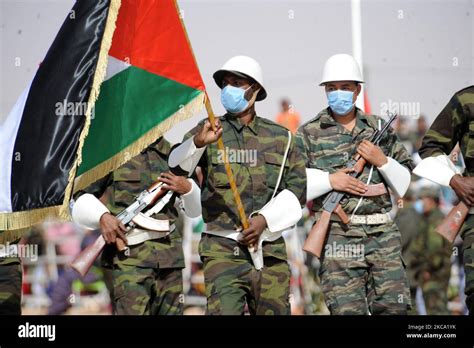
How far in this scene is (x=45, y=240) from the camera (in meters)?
14.9

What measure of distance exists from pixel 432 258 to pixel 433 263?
0.05 m

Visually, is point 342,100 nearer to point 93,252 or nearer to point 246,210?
point 246,210

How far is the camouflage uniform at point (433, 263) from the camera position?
14094mm

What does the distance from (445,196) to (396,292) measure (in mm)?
3328

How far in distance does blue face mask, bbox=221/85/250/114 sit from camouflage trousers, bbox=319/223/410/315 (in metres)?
1.21

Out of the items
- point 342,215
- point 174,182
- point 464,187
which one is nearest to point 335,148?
point 342,215

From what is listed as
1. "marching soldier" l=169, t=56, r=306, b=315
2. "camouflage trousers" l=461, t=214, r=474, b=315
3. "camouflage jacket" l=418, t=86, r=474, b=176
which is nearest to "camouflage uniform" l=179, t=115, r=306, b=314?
"marching soldier" l=169, t=56, r=306, b=315

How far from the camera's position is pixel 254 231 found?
1035 centimetres

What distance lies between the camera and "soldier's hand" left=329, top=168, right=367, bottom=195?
1096 cm

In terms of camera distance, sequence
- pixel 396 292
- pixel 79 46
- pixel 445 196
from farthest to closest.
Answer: pixel 445 196
pixel 396 292
pixel 79 46

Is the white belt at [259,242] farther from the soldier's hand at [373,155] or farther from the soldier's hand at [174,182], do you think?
the soldier's hand at [373,155]

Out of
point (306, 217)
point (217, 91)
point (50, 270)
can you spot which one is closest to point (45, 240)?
point (50, 270)

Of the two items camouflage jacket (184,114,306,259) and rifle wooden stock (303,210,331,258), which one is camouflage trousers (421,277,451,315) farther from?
camouflage jacket (184,114,306,259)
